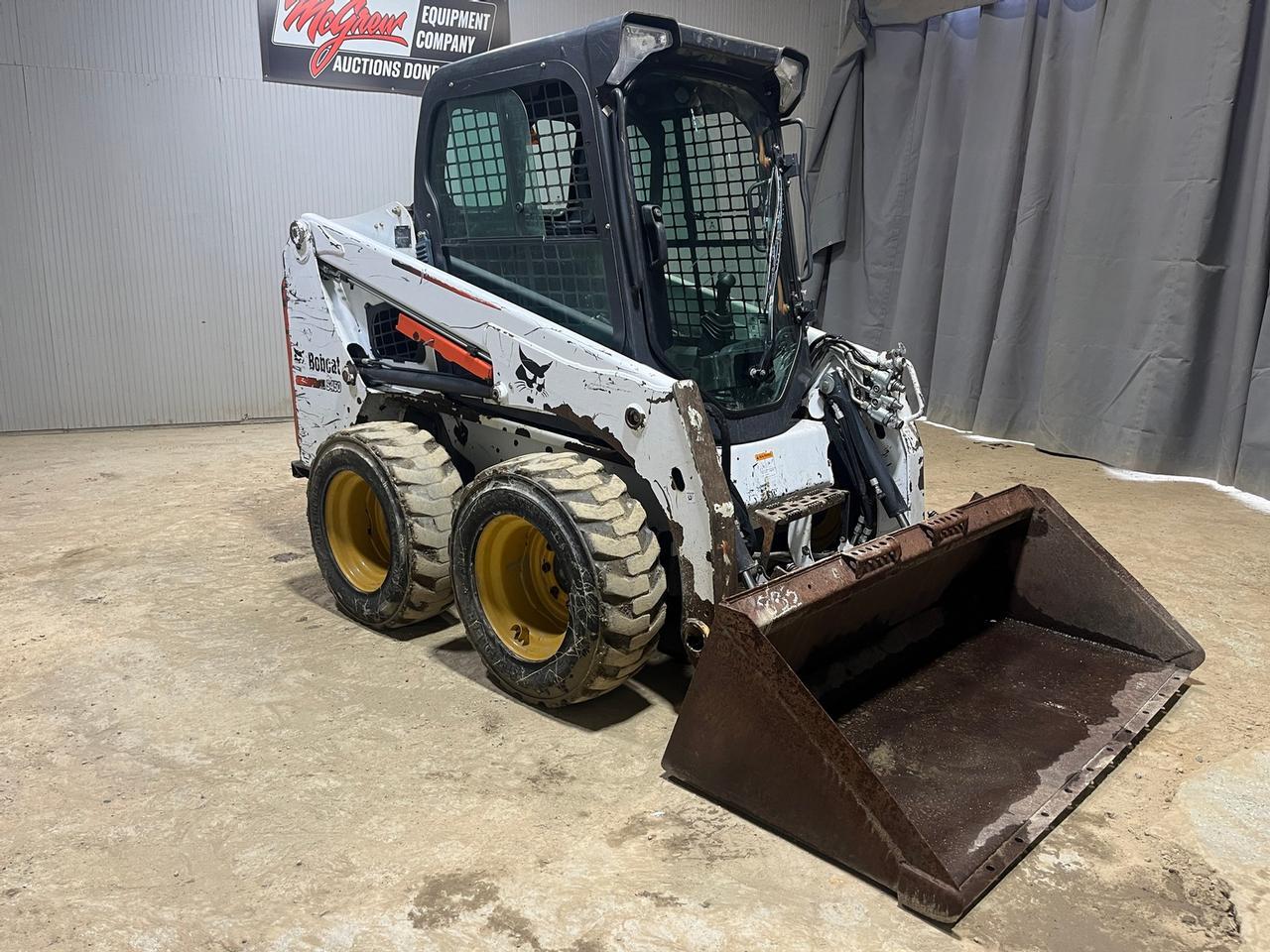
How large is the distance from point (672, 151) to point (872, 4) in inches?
226

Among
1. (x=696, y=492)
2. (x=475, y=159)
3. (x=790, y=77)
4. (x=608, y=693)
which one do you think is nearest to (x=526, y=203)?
(x=475, y=159)

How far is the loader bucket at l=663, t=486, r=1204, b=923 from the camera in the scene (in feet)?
7.59

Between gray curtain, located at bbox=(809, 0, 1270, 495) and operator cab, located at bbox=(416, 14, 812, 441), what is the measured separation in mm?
3649

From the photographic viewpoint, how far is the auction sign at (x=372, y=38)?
7.23 meters

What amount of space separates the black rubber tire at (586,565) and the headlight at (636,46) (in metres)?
1.18

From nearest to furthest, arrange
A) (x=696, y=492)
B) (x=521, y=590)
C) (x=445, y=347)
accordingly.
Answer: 1. (x=696, y=492)
2. (x=521, y=590)
3. (x=445, y=347)

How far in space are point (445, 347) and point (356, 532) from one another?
0.95 meters

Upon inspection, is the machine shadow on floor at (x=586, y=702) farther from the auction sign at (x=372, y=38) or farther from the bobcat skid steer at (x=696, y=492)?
the auction sign at (x=372, y=38)

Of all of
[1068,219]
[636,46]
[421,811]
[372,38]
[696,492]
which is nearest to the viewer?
[421,811]

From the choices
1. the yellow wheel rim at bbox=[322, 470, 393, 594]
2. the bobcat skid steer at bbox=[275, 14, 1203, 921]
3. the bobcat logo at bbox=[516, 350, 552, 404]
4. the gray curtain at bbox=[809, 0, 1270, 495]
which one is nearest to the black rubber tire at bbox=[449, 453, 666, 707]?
the bobcat skid steer at bbox=[275, 14, 1203, 921]

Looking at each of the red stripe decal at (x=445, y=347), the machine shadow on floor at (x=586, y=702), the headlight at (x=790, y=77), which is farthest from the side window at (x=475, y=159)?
the machine shadow on floor at (x=586, y=702)

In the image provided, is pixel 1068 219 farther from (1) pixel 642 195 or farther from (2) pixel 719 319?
(1) pixel 642 195

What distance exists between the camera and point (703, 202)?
3.50m

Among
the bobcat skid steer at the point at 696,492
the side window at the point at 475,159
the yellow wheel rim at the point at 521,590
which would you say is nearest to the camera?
the bobcat skid steer at the point at 696,492
